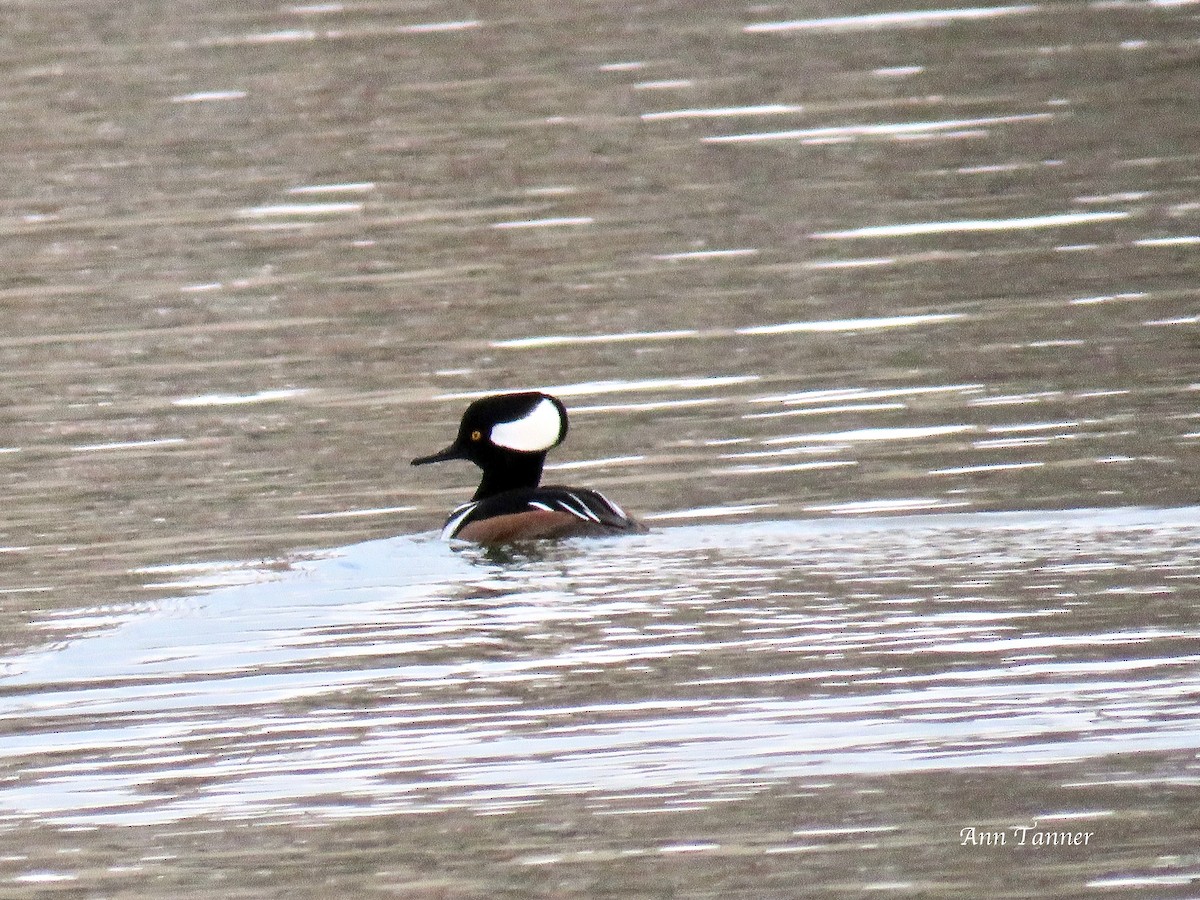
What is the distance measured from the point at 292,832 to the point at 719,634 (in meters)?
2.24

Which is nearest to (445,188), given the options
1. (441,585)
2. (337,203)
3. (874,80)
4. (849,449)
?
(337,203)

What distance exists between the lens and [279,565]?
1107cm

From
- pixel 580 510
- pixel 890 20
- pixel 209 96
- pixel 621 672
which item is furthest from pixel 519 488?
pixel 890 20

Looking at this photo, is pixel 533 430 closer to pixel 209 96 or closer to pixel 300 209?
pixel 300 209

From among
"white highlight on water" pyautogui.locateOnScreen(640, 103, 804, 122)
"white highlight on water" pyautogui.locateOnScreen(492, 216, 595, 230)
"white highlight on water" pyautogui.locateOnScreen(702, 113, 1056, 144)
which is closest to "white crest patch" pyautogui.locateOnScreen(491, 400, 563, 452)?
"white highlight on water" pyautogui.locateOnScreen(492, 216, 595, 230)

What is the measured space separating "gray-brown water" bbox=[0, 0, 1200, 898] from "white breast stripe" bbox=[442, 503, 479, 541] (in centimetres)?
9

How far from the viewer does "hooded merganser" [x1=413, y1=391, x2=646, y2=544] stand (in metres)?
11.2

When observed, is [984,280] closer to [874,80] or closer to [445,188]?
[445,188]

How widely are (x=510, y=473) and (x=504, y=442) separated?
148 millimetres

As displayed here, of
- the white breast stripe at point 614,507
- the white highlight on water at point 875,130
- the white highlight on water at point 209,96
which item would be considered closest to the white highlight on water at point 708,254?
the white highlight on water at point 875,130

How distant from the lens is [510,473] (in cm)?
1212
